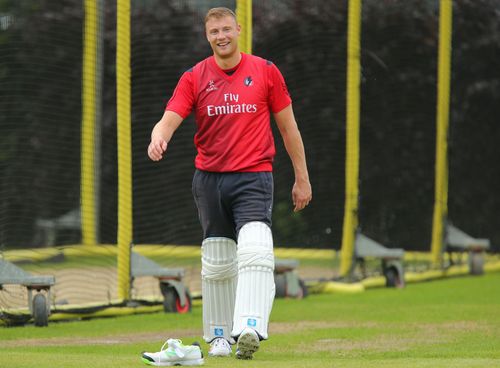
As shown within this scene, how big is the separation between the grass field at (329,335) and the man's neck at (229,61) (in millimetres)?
1615

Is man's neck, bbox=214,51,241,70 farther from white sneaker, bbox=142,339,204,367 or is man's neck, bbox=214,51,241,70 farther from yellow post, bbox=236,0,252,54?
yellow post, bbox=236,0,252,54

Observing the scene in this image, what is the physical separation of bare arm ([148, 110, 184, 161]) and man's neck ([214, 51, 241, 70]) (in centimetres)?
38

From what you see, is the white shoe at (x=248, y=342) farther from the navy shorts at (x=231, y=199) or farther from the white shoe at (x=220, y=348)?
the navy shorts at (x=231, y=199)

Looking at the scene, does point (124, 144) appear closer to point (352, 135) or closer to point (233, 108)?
point (352, 135)

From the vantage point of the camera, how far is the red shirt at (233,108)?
7.13 metres

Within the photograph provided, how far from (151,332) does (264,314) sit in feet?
8.79

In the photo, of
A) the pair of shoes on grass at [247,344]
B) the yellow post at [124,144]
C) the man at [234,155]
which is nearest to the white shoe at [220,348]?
the man at [234,155]

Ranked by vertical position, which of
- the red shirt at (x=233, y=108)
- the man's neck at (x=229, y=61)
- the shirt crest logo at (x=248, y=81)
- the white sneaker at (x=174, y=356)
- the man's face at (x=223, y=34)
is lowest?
the white sneaker at (x=174, y=356)

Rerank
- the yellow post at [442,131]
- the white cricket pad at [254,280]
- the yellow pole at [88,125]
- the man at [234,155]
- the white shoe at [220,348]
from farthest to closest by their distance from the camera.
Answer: the yellow post at [442,131] → the yellow pole at [88,125] → the white shoe at [220,348] → the man at [234,155] → the white cricket pad at [254,280]

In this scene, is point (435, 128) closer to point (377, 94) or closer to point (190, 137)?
point (377, 94)

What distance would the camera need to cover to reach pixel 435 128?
51.4 feet

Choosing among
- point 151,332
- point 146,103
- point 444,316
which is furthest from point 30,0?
point 444,316

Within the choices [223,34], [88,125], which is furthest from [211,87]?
[88,125]

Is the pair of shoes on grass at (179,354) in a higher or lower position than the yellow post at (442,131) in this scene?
lower
